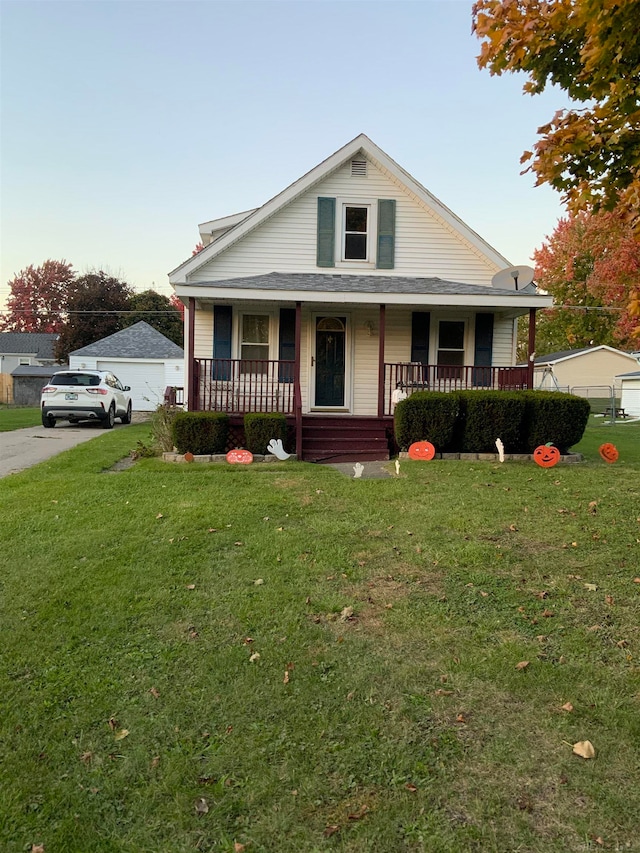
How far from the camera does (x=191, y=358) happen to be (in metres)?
11.6

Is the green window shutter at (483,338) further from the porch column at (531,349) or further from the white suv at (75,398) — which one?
the white suv at (75,398)

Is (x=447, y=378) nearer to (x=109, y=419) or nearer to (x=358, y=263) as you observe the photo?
(x=358, y=263)

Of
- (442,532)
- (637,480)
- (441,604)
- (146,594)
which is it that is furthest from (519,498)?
(146,594)

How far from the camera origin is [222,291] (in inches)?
431

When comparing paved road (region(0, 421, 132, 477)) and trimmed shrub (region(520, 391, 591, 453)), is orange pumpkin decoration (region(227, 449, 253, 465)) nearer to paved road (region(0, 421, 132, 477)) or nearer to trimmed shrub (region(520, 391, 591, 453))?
paved road (region(0, 421, 132, 477))

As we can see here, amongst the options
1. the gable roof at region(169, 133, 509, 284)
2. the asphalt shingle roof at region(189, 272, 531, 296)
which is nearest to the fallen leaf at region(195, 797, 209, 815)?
the asphalt shingle roof at region(189, 272, 531, 296)

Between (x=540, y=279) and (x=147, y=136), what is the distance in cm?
3663

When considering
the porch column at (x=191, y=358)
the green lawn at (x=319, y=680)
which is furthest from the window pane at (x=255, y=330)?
the green lawn at (x=319, y=680)

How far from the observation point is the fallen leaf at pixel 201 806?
220 cm

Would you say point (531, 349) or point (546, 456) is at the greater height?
point (531, 349)

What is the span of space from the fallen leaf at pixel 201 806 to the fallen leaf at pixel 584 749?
1.60m

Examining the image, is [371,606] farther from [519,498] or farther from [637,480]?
[637,480]

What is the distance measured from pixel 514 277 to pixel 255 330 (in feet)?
18.8

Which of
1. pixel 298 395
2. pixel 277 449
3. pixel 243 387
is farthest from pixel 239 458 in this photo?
pixel 243 387
